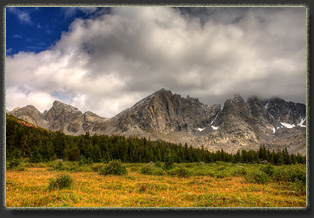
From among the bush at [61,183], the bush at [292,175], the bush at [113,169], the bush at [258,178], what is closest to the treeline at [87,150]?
the bush at [113,169]

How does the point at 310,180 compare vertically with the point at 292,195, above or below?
above

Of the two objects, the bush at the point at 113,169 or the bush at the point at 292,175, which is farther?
the bush at the point at 113,169

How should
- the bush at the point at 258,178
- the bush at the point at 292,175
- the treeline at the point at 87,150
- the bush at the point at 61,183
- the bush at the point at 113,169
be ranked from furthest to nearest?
1. the treeline at the point at 87,150
2. the bush at the point at 113,169
3. the bush at the point at 258,178
4. the bush at the point at 292,175
5. the bush at the point at 61,183

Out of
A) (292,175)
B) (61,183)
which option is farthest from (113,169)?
(292,175)

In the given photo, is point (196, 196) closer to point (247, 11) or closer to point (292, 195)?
point (292, 195)

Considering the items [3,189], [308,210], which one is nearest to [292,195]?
[308,210]

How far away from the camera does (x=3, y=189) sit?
304 inches

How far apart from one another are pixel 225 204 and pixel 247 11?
31.3 ft

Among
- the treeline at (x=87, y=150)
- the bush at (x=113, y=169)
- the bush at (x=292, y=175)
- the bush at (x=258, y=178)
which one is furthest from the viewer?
the treeline at (x=87, y=150)

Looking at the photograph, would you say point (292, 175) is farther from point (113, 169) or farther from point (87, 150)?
point (87, 150)

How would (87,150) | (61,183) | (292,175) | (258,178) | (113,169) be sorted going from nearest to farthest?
(61,183) → (292,175) → (258,178) → (113,169) → (87,150)

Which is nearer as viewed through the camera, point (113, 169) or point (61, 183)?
point (61, 183)

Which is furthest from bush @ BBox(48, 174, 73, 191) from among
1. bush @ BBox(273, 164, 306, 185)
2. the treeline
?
the treeline

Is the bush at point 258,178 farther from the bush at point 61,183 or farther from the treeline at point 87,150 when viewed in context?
the bush at point 61,183
